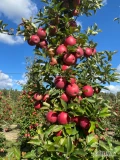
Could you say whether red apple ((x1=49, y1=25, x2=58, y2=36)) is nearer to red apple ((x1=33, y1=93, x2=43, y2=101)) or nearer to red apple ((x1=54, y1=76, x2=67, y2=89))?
red apple ((x1=54, y1=76, x2=67, y2=89))

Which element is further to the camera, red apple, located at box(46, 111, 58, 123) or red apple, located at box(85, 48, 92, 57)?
red apple, located at box(85, 48, 92, 57)

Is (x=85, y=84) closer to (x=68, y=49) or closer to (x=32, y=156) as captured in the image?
(x=68, y=49)

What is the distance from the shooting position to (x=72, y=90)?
2350 millimetres

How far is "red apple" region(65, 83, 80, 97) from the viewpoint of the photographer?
92.7 inches

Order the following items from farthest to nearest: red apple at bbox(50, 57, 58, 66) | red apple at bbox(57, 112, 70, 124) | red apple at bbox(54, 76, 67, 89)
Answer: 1. red apple at bbox(50, 57, 58, 66)
2. red apple at bbox(54, 76, 67, 89)
3. red apple at bbox(57, 112, 70, 124)

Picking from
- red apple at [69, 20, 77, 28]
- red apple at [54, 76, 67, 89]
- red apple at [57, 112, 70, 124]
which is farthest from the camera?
red apple at [69, 20, 77, 28]

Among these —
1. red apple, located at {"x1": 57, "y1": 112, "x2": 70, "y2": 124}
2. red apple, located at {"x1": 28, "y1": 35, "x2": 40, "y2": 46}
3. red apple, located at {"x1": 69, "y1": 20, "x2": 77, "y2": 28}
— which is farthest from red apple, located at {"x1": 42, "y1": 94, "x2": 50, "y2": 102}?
red apple, located at {"x1": 69, "y1": 20, "x2": 77, "y2": 28}

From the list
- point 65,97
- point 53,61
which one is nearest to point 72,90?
point 65,97

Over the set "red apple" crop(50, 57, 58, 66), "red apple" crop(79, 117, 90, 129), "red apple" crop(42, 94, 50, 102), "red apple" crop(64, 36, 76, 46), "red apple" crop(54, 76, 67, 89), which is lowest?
"red apple" crop(79, 117, 90, 129)

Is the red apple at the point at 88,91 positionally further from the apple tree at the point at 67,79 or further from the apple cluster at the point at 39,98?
the apple cluster at the point at 39,98

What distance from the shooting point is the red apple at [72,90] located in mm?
2354

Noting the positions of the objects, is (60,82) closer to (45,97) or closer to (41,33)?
(45,97)

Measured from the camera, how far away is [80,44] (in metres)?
2.63

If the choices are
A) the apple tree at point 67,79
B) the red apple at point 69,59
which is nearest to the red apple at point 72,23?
the apple tree at point 67,79
